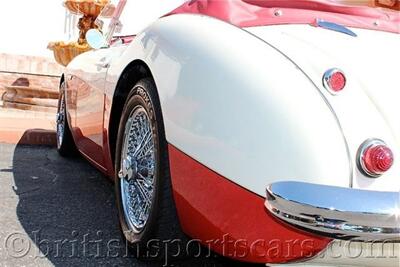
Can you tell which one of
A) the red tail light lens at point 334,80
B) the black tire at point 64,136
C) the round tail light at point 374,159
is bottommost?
the black tire at point 64,136

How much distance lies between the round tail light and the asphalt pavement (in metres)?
0.92

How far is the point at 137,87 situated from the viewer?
2309 millimetres

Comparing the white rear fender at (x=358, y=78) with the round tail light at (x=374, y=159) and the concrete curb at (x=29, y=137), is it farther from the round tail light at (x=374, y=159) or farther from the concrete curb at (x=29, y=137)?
the concrete curb at (x=29, y=137)

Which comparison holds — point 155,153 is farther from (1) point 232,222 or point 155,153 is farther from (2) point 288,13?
(2) point 288,13

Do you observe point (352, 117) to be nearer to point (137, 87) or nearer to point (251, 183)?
point (251, 183)

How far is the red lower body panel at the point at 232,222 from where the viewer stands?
5.31 ft

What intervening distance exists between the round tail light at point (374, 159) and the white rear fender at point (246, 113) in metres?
0.05

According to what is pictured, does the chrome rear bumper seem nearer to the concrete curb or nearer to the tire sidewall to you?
the tire sidewall

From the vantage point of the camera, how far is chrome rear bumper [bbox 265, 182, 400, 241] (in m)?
1.43

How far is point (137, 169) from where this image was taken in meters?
2.38

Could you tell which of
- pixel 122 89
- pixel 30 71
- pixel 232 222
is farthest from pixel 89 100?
pixel 30 71

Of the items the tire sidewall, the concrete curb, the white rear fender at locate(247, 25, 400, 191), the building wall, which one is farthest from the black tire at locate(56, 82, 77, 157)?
the building wall

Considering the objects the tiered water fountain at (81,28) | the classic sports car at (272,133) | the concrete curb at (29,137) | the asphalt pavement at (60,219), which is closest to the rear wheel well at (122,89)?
the classic sports car at (272,133)

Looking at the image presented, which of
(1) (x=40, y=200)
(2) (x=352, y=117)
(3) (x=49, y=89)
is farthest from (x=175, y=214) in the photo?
(3) (x=49, y=89)
